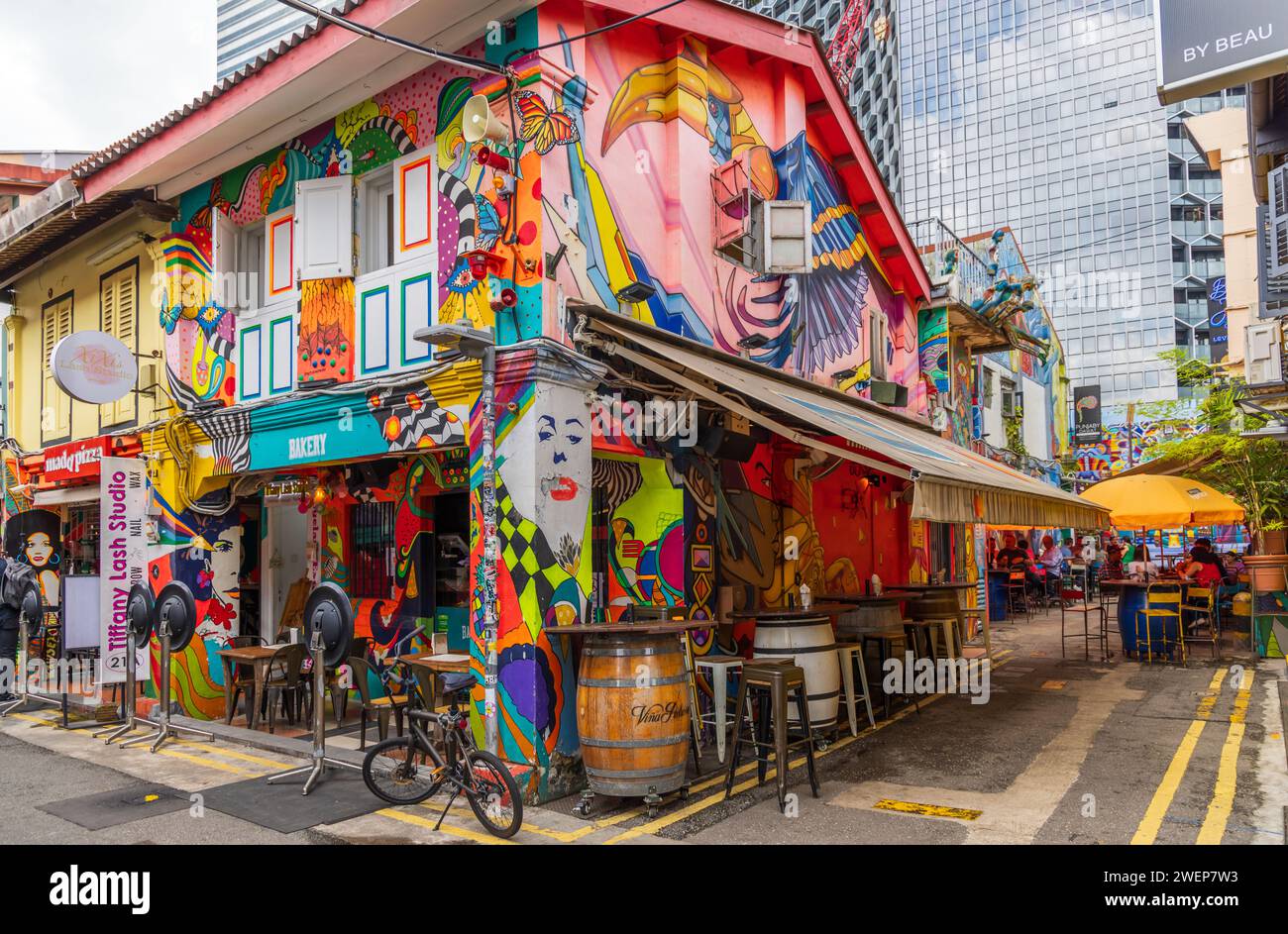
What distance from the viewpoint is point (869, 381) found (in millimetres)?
12789

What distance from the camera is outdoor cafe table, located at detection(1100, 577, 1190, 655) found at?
13086mm

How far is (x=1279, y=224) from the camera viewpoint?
9438 millimetres

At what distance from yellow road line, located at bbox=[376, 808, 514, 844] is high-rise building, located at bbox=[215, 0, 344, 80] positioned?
67.5 meters

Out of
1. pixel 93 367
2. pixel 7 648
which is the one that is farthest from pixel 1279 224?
pixel 7 648

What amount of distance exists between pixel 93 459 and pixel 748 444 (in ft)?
26.3

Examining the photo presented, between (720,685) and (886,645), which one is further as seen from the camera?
(886,645)

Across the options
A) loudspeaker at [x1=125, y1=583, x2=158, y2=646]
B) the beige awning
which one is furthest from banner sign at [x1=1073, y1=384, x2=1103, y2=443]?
loudspeaker at [x1=125, y1=583, x2=158, y2=646]

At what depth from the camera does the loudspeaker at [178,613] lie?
857 cm

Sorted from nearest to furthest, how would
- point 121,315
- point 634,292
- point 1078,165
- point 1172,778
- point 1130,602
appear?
point 1172,778, point 634,292, point 121,315, point 1130,602, point 1078,165

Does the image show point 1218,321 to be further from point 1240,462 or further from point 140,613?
point 140,613

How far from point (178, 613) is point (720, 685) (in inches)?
205

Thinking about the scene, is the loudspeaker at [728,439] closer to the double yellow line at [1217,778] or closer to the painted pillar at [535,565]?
the painted pillar at [535,565]

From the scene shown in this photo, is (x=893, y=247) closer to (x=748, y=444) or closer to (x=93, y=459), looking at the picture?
(x=748, y=444)

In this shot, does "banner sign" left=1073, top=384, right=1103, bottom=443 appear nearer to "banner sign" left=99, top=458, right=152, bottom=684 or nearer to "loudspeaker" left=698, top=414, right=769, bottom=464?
"loudspeaker" left=698, top=414, right=769, bottom=464
